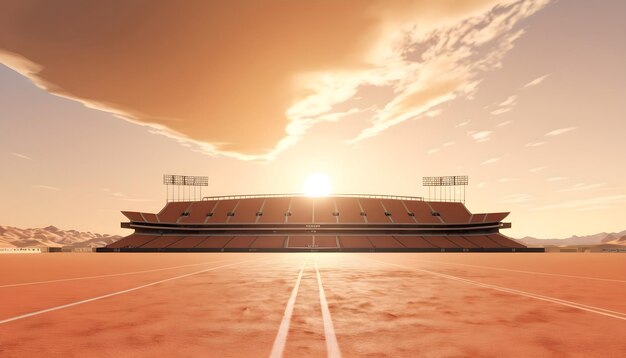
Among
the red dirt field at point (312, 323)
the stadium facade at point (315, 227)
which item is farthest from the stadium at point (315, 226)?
the red dirt field at point (312, 323)

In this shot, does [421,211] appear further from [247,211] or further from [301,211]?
[247,211]

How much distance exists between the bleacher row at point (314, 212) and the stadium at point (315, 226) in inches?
8.6

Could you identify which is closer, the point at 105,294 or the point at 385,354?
the point at 385,354

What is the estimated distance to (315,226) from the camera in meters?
80.7

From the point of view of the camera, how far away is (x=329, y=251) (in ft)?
229

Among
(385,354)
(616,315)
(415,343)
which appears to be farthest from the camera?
(616,315)

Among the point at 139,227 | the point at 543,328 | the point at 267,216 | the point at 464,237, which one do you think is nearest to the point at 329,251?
the point at 267,216

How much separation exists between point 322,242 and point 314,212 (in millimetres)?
13023

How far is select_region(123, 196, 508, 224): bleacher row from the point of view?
8475 centimetres

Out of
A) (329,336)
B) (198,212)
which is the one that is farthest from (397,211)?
(329,336)

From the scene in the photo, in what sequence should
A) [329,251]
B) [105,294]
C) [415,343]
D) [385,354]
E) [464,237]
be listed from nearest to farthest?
[385,354]
[415,343]
[105,294]
[329,251]
[464,237]

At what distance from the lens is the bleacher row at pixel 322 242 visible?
7381 centimetres

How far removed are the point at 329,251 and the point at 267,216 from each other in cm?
2152

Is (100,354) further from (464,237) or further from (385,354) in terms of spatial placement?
(464,237)
